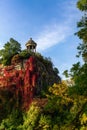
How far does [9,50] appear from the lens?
48656 millimetres

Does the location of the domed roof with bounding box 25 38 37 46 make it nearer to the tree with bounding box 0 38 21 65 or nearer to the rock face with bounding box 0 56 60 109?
the tree with bounding box 0 38 21 65

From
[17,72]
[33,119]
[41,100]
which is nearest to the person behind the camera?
[33,119]

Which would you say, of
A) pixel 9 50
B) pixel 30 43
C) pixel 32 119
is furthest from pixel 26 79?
pixel 32 119

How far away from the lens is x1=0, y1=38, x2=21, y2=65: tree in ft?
157

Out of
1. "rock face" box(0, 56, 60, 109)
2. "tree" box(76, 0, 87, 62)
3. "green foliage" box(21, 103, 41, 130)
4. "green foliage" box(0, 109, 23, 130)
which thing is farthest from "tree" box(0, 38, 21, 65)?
"tree" box(76, 0, 87, 62)

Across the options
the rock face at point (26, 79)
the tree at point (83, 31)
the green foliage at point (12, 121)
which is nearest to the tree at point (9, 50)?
the rock face at point (26, 79)

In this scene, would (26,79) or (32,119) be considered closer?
(32,119)

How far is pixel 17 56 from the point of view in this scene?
47.3 meters

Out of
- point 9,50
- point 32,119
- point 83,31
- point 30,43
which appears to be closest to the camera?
point 83,31

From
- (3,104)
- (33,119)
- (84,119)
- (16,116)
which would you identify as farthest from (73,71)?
(3,104)

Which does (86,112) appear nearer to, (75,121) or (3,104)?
(75,121)

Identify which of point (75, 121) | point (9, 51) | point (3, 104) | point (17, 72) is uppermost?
point (9, 51)

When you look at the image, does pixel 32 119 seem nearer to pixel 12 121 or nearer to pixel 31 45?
pixel 12 121

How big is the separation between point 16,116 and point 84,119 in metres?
14.2
